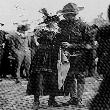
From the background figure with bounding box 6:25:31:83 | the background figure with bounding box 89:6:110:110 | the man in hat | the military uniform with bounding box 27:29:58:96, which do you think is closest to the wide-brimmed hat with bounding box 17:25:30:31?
the background figure with bounding box 6:25:31:83

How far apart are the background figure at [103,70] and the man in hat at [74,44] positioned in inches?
109

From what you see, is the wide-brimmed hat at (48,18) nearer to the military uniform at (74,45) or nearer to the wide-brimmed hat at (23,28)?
the military uniform at (74,45)

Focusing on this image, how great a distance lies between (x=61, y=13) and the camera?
7.29 metres

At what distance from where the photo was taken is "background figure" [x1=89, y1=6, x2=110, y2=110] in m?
4.07

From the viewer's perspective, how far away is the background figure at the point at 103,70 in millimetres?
4070

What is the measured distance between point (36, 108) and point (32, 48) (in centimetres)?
559

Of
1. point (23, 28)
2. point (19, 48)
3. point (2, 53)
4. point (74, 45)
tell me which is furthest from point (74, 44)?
point (2, 53)

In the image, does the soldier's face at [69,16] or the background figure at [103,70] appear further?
the soldier's face at [69,16]

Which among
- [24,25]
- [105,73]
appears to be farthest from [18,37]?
[105,73]

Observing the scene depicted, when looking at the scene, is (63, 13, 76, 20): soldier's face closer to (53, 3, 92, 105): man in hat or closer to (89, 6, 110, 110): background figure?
(53, 3, 92, 105): man in hat

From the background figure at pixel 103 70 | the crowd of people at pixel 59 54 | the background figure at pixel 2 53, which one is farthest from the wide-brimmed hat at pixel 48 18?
the background figure at pixel 2 53

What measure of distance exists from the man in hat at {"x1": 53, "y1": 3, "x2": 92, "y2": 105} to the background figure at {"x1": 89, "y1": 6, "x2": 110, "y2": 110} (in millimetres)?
2757

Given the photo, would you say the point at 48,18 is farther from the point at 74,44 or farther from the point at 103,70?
the point at 103,70

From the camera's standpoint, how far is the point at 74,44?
23.7 ft
